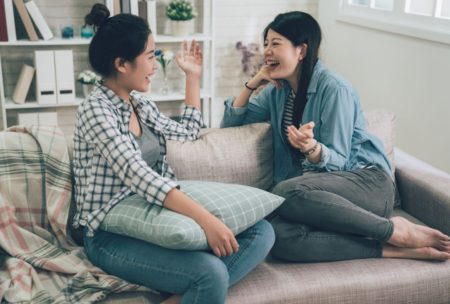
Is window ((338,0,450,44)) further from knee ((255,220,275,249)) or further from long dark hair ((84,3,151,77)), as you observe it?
long dark hair ((84,3,151,77))

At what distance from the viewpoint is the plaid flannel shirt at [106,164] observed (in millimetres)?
1599

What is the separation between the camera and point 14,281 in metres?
1.55

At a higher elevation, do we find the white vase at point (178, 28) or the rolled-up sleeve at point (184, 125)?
the white vase at point (178, 28)

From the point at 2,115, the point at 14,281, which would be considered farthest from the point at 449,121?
the point at 2,115

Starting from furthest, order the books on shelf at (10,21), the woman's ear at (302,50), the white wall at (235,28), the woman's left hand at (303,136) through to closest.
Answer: the white wall at (235,28) → the books on shelf at (10,21) → the woman's ear at (302,50) → the woman's left hand at (303,136)

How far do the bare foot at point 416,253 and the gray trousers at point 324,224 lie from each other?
0.11 ft

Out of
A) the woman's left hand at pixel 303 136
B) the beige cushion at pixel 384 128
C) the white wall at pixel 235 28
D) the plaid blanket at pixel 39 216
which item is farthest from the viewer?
the white wall at pixel 235 28

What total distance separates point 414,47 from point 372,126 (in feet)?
3.62

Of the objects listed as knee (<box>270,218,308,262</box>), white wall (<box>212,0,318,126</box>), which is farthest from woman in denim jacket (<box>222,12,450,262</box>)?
white wall (<box>212,0,318,126</box>)

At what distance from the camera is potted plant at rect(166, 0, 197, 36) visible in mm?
3787

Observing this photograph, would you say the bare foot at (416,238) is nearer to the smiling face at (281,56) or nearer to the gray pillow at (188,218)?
the gray pillow at (188,218)

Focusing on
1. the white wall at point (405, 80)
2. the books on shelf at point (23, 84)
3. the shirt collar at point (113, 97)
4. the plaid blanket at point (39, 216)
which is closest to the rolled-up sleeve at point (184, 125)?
the shirt collar at point (113, 97)

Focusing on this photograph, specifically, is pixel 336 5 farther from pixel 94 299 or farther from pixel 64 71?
pixel 94 299

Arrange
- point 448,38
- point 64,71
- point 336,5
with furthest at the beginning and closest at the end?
point 336,5 < point 64,71 < point 448,38
